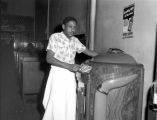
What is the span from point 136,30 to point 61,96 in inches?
44.4

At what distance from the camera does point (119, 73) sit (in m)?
1.86

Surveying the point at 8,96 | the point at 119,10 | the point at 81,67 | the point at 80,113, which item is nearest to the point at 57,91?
the point at 80,113

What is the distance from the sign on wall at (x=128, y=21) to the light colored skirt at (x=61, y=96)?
82cm

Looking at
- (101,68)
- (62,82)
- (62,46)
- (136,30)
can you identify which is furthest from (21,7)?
(101,68)

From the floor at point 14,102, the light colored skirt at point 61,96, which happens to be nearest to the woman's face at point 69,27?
the light colored skirt at point 61,96

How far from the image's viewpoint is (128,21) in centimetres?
250

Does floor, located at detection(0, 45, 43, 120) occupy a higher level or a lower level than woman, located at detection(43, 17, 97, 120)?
lower

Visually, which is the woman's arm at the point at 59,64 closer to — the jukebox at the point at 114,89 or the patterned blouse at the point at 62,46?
the patterned blouse at the point at 62,46

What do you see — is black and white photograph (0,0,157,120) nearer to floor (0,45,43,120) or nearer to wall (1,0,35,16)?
floor (0,45,43,120)

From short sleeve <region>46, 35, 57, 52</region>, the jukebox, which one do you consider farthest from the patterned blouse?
the jukebox

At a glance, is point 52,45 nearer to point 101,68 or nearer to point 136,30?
point 101,68

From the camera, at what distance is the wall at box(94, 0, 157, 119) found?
6.97ft

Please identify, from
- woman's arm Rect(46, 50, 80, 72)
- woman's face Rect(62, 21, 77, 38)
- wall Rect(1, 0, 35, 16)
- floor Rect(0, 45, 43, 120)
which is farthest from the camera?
wall Rect(1, 0, 35, 16)

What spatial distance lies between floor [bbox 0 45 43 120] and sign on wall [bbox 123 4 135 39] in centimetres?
191
